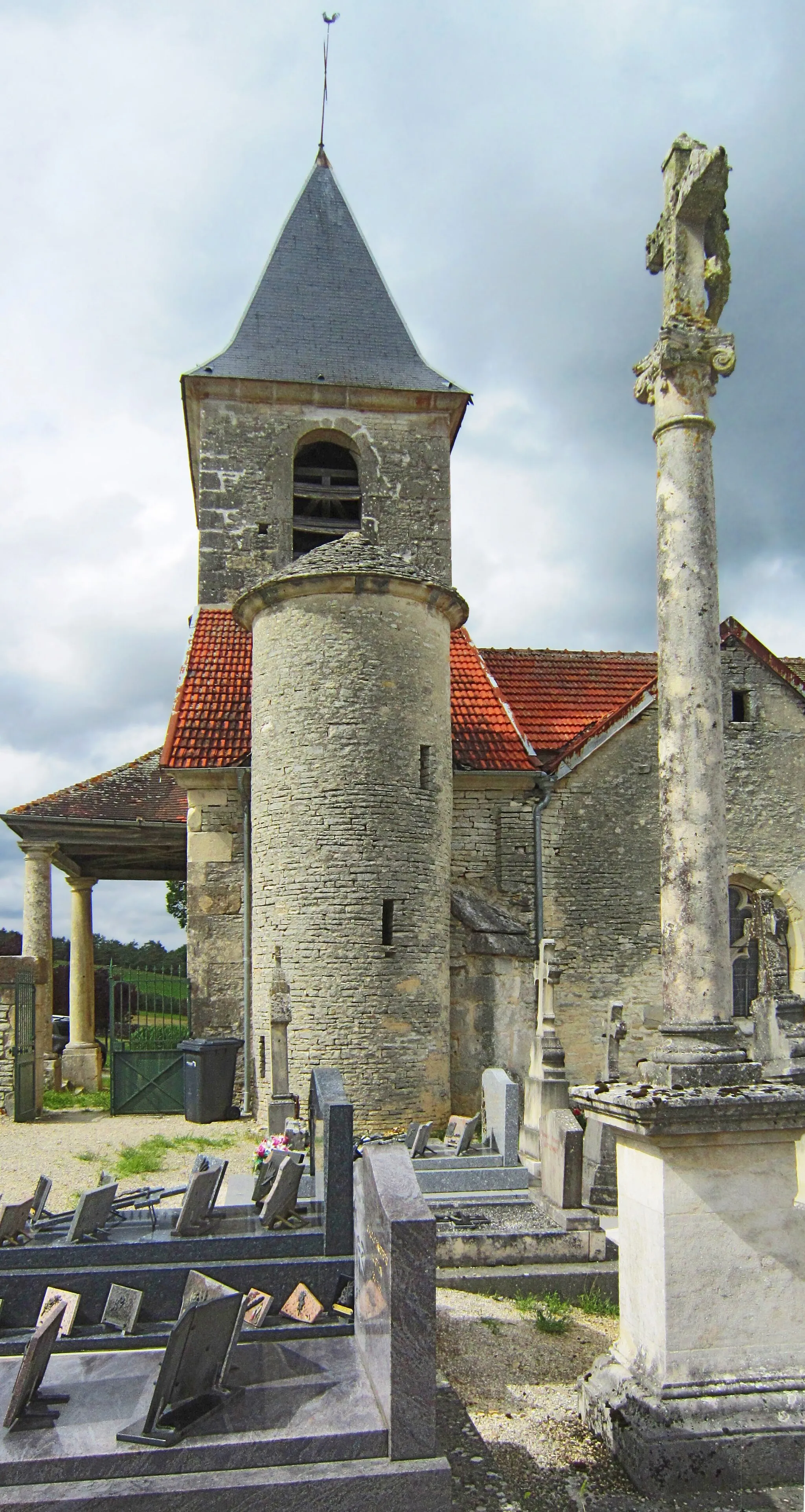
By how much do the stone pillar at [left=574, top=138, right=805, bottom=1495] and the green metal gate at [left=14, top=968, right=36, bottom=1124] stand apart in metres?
10.2

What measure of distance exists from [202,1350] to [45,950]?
12497mm

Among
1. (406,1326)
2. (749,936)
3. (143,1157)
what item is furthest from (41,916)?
(406,1326)

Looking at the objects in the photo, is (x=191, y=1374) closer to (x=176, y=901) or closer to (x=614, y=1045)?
(x=614, y=1045)

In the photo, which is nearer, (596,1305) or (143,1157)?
(596,1305)

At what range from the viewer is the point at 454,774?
13.6m

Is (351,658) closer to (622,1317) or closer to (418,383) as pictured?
(418,383)

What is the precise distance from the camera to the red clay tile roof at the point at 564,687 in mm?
15125

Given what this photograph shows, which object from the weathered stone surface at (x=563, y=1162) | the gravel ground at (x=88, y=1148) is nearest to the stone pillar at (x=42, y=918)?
the gravel ground at (x=88, y=1148)

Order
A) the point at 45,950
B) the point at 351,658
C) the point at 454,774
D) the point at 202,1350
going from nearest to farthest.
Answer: the point at 202,1350
the point at 351,658
the point at 454,774
the point at 45,950

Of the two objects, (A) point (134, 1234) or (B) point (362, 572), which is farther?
(B) point (362, 572)

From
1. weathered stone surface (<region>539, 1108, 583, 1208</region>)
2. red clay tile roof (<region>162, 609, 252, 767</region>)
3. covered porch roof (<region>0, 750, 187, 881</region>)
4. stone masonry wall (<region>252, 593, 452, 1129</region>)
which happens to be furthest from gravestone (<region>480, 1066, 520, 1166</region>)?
covered porch roof (<region>0, 750, 187, 881</region>)

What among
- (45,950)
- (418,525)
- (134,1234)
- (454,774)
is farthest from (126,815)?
(134,1234)

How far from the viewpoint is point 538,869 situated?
542 inches

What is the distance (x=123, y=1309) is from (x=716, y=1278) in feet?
7.70
